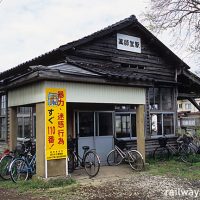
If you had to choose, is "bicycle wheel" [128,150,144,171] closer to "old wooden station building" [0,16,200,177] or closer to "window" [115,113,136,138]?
"old wooden station building" [0,16,200,177]

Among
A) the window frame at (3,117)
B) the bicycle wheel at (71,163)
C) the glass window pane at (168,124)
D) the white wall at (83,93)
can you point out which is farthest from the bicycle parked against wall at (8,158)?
the glass window pane at (168,124)

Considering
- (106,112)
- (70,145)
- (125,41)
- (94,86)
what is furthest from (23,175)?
(125,41)

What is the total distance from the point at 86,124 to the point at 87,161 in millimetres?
2052

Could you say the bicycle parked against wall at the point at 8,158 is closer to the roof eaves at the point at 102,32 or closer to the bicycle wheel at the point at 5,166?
the bicycle wheel at the point at 5,166

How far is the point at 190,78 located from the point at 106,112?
552 centimetres

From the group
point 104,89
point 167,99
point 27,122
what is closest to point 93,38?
point 104,89

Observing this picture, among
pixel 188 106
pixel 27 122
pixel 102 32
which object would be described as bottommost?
pixel 27 122

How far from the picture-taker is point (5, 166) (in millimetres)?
10242

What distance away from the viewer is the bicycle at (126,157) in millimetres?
11195

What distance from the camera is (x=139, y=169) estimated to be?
11.1 m

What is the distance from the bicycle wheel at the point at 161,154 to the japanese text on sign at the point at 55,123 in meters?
6.00

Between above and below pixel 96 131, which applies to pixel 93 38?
above

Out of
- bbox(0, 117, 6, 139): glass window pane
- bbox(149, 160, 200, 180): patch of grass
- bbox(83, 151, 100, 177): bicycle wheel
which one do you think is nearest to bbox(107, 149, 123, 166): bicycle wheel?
bbox(149, 160, 200, 180): patch of grass

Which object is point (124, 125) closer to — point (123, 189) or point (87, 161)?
point (87, 161)
